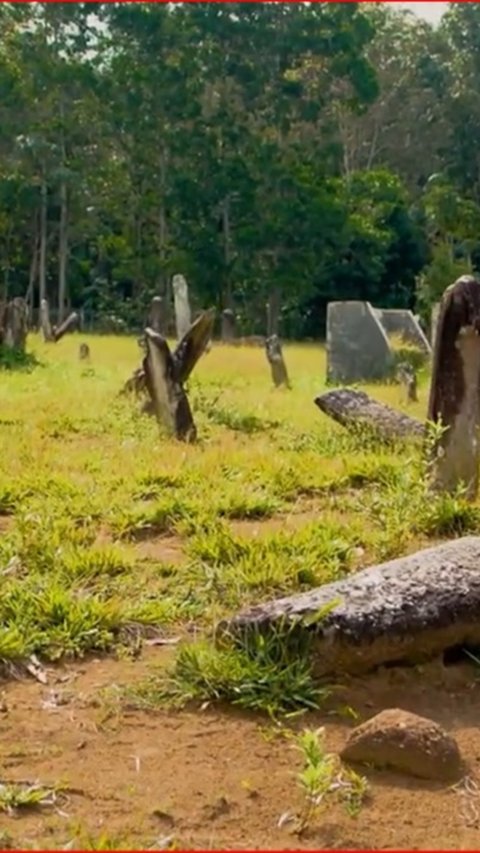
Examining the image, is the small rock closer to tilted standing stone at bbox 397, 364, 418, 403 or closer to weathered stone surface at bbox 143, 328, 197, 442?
weathered stone surface at bbox 143, 328, 197, 442

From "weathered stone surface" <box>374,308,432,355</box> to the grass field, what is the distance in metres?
9.41

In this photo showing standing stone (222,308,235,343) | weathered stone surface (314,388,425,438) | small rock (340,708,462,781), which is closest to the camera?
small rock (340,708,462,781)

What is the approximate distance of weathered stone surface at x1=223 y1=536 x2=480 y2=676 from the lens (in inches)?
144

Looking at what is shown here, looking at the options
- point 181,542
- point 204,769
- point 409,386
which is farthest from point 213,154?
point 204,769

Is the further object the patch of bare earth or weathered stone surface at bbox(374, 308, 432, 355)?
weathered stone surface at bbox(374, 308, 432, 355)

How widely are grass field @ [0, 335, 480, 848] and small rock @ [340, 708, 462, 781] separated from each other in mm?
214

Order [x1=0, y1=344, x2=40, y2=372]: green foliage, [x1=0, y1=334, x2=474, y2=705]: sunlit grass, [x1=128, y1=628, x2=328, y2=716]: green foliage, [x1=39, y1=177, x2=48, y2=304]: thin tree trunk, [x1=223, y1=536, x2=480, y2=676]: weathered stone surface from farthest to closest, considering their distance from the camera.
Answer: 1. [x1=39, y1=177, x2=48, y2=304]: thin tree trunk
2. [x1=0, y1=344, x2=40, y2=372]: green foliage
3. [x1=0, y1=334, x2=474, y2=705]: sunlit grass
4. [x1=223, y1=536, x2=480, y2=676]: weathered stone surface
5. [x1=128, y1=628, x2=328, y2=716]: green foliage

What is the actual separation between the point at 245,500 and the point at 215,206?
3111cm

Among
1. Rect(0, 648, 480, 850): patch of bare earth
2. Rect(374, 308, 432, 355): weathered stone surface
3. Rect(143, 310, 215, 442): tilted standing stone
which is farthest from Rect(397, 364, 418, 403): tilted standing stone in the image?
Rect(0, 648, 480, 850): patch of bare earth

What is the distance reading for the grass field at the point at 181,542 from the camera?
3549 millimetres

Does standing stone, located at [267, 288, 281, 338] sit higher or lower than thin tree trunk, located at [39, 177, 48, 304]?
lower

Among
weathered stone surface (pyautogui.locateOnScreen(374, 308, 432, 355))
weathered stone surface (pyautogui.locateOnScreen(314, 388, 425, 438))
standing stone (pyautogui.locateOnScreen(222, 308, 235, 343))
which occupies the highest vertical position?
weathered stone surface (pyautogui.locateOnScreen(314, 388, 425, 438))

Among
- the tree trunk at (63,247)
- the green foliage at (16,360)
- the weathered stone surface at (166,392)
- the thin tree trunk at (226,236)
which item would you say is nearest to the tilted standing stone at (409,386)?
the weathered stone surface at (166,392)

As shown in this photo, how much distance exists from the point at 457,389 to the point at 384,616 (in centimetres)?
263
